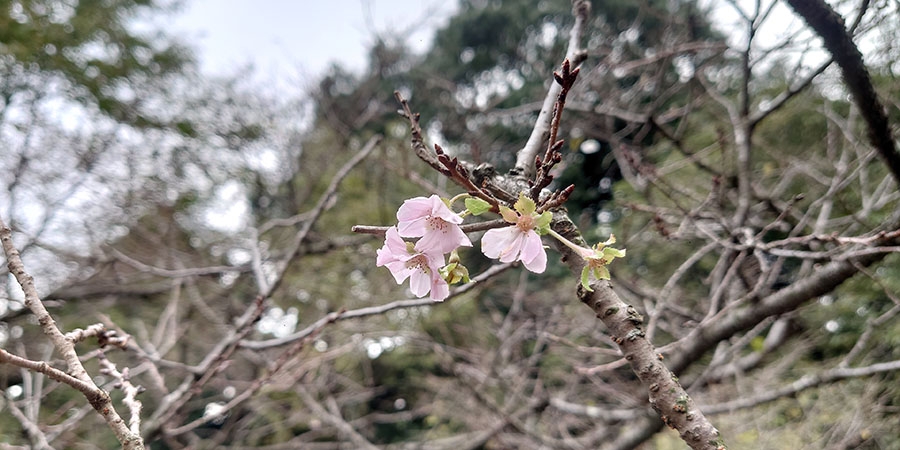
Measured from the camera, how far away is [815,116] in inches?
179

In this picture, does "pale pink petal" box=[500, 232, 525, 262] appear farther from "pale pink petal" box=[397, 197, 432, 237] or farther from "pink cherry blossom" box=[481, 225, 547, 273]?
Answer: "pale pink petal" box=[397, 197, 432, 237]

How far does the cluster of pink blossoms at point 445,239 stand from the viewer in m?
0.55

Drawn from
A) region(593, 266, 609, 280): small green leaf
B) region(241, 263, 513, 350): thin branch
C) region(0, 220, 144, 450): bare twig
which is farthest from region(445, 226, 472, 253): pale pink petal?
region(0, 220, 144, 450): bare twig

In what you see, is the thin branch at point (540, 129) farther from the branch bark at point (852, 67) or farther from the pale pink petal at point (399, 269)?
the branch bark at point (852, 67)

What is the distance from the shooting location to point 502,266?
2.94ft

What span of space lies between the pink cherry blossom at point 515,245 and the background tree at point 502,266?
1.05 ft

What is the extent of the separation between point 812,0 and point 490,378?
2879mm

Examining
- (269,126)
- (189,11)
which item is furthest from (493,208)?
(189,11)

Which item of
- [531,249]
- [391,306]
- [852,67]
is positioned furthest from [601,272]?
[852,67]

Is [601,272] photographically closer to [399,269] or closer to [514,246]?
[514,246]

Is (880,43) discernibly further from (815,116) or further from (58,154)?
(58,154)

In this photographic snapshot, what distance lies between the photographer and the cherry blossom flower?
539mm

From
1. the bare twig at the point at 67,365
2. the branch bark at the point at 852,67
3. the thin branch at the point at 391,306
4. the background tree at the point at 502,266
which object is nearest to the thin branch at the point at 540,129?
the background tree at the point at 502,266

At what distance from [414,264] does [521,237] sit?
0.16m
